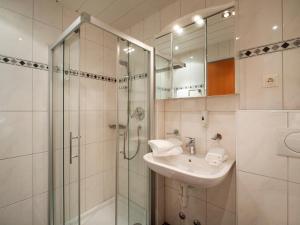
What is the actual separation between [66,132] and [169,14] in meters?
1.57

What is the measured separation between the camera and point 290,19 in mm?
990

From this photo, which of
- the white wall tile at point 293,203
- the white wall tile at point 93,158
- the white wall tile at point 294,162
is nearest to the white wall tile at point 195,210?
the white wall tile at point 293,203

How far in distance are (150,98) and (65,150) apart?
0.95m

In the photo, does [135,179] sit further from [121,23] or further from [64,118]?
[121,23]

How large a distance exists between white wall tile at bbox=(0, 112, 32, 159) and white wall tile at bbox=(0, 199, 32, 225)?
1.43 ft

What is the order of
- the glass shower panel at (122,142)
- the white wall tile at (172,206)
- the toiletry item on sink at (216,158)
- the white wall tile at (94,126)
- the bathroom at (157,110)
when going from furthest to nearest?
the white wall tile at (94,126), the white wall tile at (172,206), the glass shower panel at (122,142), the toiletry item on sink at (216,158), the bathroom at (157,110)

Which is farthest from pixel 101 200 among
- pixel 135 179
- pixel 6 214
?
pixel 6 214

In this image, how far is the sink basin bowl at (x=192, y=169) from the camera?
→ 3.13 feet

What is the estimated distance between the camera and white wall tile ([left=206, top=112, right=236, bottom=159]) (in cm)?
128

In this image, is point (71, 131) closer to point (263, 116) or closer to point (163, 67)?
point (163, 67)

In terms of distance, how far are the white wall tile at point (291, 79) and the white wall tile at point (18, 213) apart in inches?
87.3

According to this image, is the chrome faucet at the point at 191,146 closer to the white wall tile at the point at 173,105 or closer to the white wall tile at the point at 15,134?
the white wall tile at the point at 173,105

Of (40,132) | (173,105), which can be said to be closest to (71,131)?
(40,132)

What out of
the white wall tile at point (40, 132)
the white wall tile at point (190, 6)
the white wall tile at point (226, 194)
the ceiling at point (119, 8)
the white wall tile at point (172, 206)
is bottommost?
the white wall tile at point (172, 206)
